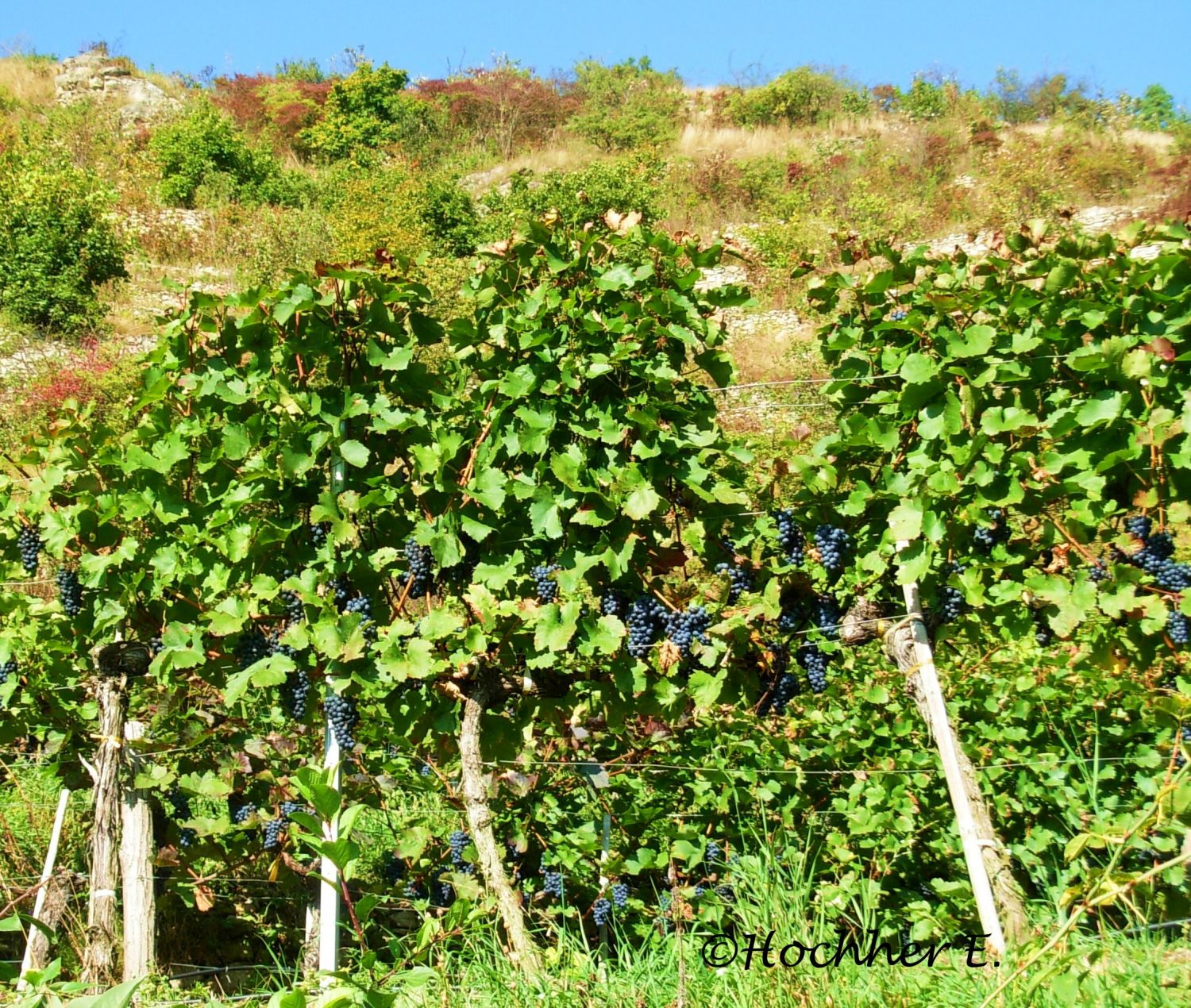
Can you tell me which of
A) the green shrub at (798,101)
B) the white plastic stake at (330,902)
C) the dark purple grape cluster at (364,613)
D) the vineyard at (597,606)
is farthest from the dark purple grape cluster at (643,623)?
the green shrub at (798,101)

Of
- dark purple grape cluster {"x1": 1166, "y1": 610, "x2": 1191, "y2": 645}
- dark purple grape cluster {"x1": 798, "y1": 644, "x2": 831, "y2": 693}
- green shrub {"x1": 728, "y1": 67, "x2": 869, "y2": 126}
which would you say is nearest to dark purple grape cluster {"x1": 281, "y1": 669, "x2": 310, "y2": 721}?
dark purple grape cluster {"x1": 798, "y1": 644, "x2": 831, "y2": 693}

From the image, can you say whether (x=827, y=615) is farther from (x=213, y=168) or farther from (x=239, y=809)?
(x=213, y=168)

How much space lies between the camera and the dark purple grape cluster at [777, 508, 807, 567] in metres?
2.70

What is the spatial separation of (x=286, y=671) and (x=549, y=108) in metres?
19.7

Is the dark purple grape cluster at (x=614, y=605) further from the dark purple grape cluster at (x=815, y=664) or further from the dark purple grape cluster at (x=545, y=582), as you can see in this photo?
the dark purple grape cluster at (x=815, y=664)

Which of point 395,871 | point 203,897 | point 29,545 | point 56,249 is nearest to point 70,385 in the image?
point 56,249

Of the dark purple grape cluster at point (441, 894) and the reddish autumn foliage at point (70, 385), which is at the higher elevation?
the reddish autumn foliage at point (70, 385)

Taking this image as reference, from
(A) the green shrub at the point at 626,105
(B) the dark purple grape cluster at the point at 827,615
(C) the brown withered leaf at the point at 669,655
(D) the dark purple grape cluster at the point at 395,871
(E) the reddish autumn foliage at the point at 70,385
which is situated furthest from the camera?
(A) the green shrub at the point at 626,105

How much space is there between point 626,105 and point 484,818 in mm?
19405

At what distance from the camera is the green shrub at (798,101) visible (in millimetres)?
19797

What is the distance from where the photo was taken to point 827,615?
272 cm

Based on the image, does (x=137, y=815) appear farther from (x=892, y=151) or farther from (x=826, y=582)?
(x=892, y=151)

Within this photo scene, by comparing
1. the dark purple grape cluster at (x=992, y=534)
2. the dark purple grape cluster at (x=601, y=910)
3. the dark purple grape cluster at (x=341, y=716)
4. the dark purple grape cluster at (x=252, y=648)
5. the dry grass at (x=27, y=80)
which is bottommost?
the dark purple grape cluster at (x=601, y=910)

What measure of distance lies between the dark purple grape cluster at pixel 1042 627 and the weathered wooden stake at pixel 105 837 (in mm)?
2189
